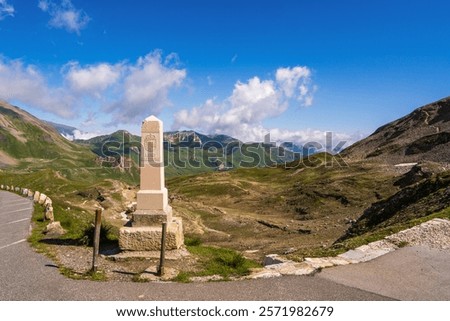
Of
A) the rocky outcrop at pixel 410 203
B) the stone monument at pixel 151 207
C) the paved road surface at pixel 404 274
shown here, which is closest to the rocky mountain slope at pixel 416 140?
the rocky outcrop at pixel 410 203

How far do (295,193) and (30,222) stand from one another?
47.9 m

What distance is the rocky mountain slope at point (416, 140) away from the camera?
78.2 metres

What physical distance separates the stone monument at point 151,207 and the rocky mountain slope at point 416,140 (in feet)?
223

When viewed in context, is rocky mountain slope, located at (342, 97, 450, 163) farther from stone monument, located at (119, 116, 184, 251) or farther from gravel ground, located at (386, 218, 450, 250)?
stone monument, located at (119, 116, 184, 251)

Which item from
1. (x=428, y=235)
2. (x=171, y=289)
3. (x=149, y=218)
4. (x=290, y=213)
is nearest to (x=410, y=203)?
(x=428, y=235)

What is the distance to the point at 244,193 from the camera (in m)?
74.9

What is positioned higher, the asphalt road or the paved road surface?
the paved road surface

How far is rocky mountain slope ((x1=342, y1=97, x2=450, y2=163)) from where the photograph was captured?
7824 centimetres

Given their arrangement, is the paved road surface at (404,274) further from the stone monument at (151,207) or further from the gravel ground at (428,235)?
the stone monument at (151,207)

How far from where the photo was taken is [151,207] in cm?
1474

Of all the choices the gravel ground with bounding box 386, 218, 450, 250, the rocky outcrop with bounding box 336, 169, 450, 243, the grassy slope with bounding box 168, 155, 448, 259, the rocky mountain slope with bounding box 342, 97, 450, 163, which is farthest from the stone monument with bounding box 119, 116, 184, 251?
the rocky mountain slope with bounding box 342, 97, 450, 163

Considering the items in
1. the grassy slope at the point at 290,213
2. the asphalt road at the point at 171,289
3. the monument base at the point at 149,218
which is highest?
the monument base at the point at 149,218

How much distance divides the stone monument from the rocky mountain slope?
6803cm
